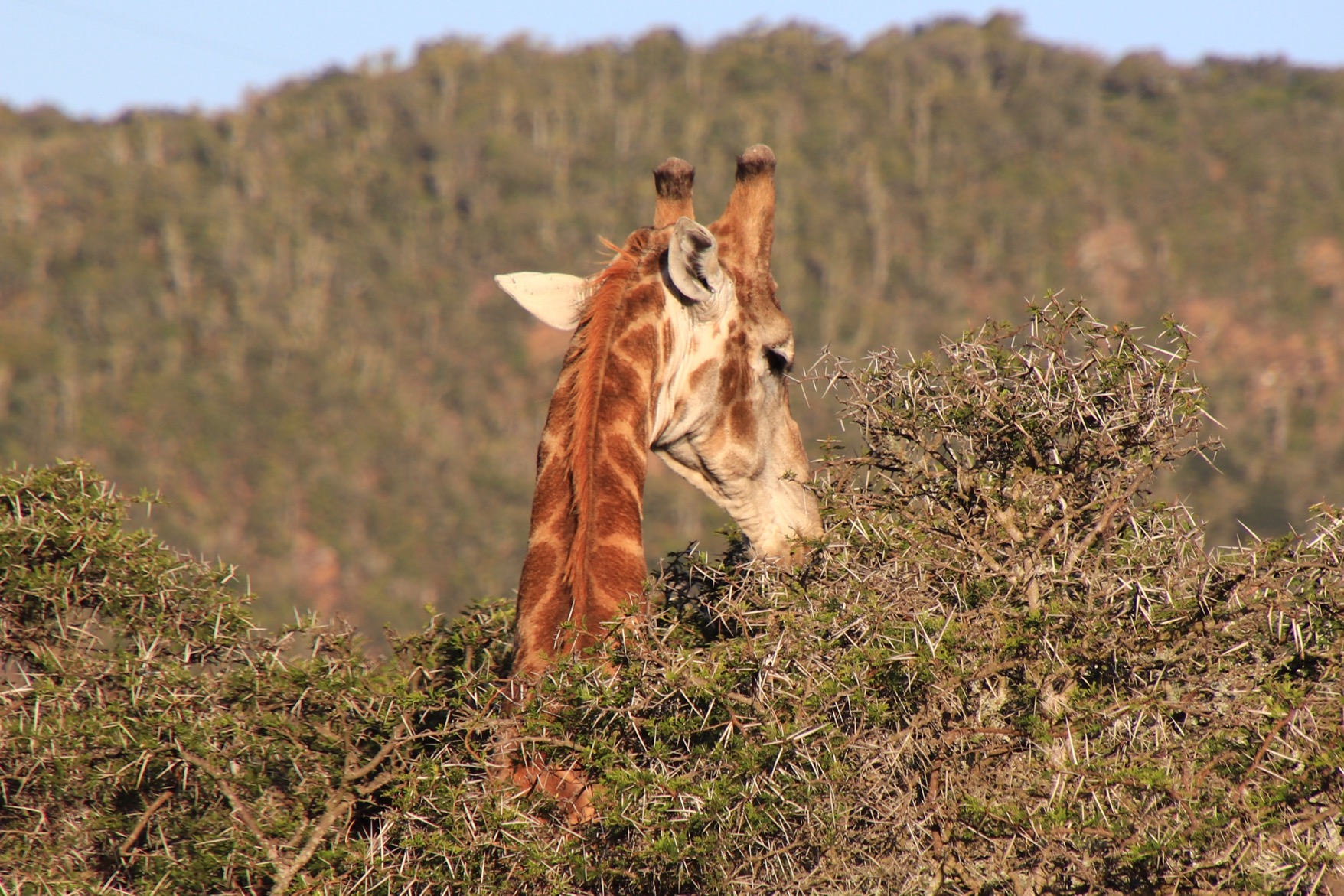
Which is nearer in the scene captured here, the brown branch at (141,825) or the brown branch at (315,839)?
the brown branch at (315,839)

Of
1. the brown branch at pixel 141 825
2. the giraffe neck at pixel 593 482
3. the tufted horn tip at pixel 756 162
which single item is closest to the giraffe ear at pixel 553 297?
the giraffe neck at pixel 593 482

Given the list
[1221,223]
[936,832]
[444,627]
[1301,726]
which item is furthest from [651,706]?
[1221,223]

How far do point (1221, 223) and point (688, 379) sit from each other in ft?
178

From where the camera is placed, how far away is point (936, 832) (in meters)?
3.16

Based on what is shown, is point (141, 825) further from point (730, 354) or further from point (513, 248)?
point (513, 248)

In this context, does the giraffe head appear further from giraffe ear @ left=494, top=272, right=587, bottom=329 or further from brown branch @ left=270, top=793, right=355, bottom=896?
brown branch @ left=270, top=793, right=355, bottom=896

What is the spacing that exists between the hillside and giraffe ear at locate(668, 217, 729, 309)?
24.3 m

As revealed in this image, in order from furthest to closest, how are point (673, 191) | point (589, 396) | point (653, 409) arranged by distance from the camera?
1. point (673, 191)
2. point (653, 409)
3. point (589, 396)

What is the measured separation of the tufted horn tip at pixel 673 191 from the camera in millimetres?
4992

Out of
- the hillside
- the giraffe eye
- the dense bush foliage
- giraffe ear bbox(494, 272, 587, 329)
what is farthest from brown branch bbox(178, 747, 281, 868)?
the hillside

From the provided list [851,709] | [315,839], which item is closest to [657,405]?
[851,709]

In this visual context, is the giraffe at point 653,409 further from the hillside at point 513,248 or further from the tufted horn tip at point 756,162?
the hillside at point 513,248

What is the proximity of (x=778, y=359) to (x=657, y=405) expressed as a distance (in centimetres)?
74

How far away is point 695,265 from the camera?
179 inches
